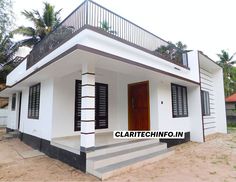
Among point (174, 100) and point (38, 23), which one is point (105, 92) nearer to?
point (174, 100)

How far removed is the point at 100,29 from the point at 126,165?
127 inches

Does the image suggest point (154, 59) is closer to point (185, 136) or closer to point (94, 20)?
point (94, 20)

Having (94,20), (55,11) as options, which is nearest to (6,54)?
(55,11)

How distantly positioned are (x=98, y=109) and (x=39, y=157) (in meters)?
2.58

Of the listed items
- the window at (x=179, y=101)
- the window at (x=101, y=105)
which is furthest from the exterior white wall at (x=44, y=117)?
the window at (x=179, y=101)

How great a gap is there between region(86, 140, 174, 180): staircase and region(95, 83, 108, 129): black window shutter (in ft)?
6.48

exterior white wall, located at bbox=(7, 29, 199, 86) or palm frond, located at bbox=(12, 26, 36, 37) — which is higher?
palm frond, located at bbox=(12, 26, 36, 37)

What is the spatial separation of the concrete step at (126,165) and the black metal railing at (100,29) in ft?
10.2

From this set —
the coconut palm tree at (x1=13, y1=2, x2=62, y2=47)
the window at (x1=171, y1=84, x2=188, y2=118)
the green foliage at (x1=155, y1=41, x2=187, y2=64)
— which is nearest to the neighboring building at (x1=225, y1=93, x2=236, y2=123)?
the window at (x1=171, y1=84, x2=188, y2=118)

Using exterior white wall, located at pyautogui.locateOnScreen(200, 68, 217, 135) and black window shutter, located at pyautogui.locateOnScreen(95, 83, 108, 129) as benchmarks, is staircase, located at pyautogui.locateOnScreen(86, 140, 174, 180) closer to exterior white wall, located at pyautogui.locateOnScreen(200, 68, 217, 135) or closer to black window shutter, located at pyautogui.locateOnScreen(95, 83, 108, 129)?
black window shutter, located at pyautogui.locateOnScreen(95, 83, 108, 129)

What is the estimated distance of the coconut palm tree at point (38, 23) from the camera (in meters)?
16.9

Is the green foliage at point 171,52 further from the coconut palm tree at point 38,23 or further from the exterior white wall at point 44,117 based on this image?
the coconut palm tree at point 38,23

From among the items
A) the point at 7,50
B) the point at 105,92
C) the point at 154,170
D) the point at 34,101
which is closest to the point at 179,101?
the point at 105,92

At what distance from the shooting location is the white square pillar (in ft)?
13.9
